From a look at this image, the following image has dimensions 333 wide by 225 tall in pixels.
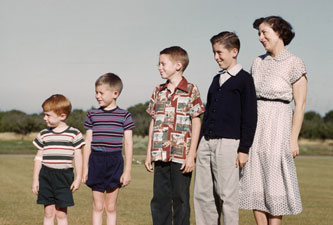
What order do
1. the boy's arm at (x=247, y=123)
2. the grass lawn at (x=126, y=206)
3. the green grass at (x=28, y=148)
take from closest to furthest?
1. the boy's arm at (x=247, y=123)
2. the grass lawn at (x=126, y=206)
3. the green grass at (x=28, y=148)

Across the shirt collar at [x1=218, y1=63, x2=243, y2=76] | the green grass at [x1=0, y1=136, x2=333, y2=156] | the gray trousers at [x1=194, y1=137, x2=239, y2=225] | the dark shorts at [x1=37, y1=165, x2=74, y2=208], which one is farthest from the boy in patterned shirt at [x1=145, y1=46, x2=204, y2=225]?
the green grass at [x1=0, y1=136, x2=333, y2=156]

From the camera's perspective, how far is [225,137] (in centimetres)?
420

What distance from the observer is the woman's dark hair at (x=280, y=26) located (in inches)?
175

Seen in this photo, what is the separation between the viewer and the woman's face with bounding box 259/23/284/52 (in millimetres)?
4434

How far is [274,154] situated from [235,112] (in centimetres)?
56

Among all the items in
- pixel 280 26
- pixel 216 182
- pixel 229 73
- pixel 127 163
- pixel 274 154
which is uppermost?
pixel 280 26

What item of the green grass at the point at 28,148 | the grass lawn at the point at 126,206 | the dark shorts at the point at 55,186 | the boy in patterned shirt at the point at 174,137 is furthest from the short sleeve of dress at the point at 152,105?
the green grass at the point at 28,148

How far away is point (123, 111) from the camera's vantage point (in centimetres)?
453

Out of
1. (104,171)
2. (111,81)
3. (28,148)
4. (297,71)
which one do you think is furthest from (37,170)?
(28,148)

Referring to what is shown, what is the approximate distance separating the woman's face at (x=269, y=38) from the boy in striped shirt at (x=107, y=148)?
1495 mm

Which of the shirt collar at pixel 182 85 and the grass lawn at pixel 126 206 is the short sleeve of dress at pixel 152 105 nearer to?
the shirt collar at pixel 182 85

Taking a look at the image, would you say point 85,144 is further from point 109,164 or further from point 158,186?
point 158,186

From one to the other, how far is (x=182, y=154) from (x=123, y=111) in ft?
2.52

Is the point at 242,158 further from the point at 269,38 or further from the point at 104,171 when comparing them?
the point at 104,171
